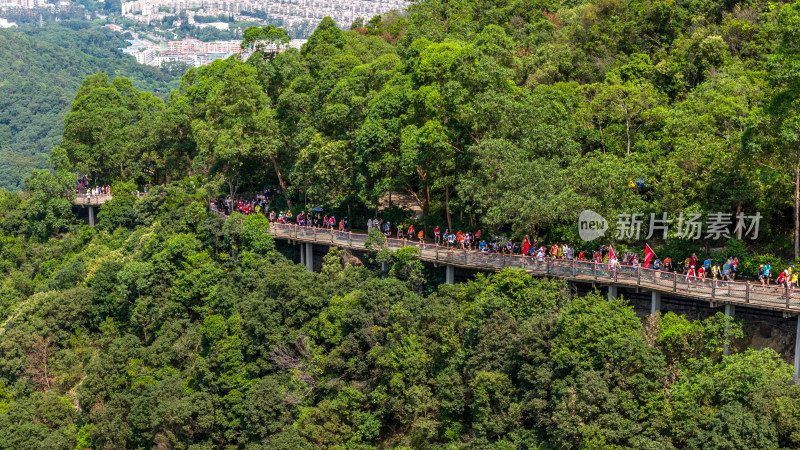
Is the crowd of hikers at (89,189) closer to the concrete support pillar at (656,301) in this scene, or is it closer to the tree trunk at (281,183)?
the tree trunk at (281,183)

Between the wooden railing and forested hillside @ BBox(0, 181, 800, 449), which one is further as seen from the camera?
the wooden railing

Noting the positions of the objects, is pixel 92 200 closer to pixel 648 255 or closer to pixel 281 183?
pixel 281 183

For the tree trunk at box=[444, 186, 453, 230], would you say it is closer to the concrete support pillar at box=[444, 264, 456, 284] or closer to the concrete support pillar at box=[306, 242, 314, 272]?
the concrete support pillar at box=[444, 264, 456, 284]

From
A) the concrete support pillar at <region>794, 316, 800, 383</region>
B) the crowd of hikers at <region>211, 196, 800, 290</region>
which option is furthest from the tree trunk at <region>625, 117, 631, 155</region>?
the concrete support pillar at <region>794, 316, 800, 383</region>

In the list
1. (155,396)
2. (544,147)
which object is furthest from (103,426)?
(544,147)

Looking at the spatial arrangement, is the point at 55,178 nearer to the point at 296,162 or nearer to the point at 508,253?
the point at 296,162
